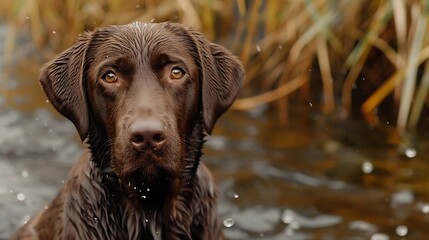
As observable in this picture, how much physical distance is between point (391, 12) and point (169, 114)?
3786mm

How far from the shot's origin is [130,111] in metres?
3.83

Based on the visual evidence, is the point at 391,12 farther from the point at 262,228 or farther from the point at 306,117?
the point at 262,228

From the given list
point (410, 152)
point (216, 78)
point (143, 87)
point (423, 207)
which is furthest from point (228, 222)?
point (143, 87)

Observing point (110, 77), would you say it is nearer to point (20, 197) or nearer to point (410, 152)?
point (20, 197)

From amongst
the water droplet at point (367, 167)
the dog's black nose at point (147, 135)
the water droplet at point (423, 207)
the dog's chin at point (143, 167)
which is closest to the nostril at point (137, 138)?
the dog's black nose at point (147, 135)

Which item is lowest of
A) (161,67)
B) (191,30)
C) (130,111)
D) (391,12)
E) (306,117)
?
(130,111)

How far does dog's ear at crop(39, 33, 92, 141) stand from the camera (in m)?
4.09

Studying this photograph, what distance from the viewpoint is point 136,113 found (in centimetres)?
379

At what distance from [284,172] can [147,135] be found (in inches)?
118

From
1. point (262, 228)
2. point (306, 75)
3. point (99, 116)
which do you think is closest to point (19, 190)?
point (262, 228)

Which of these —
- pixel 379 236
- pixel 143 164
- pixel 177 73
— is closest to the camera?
pixel 143 164

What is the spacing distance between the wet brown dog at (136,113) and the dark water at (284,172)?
5.16 ft

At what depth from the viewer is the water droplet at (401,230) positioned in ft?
19.0

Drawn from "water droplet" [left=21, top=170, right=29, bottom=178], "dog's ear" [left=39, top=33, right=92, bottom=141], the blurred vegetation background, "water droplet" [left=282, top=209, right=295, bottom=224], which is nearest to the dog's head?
"dog's ear" [left=39, top=33, right=92, bottom=141]
